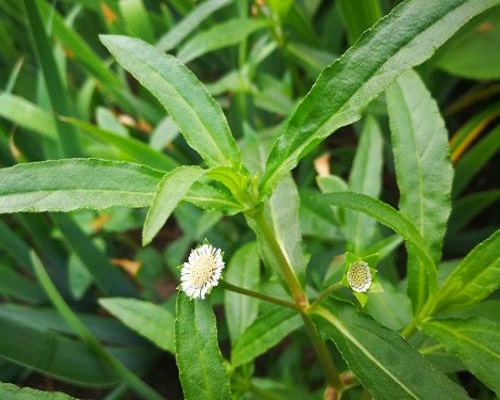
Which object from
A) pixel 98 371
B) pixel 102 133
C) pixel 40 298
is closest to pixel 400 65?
pixel 102 133

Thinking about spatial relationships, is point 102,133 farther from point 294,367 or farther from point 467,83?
point 467,83

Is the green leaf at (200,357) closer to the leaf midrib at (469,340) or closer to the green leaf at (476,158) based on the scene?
the leaf midrib at (469,340)

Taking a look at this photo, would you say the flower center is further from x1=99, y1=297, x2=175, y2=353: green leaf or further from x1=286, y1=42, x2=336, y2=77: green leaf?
x1=286, y1=42, x2=336, y2=77: green leaf

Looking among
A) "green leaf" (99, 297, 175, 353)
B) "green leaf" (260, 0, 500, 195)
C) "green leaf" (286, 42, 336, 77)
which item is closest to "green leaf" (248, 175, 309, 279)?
"green leaf" (260, 0, 500, 195)

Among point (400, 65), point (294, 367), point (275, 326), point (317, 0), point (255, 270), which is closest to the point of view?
point (400, 65)

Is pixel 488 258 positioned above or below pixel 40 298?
below
